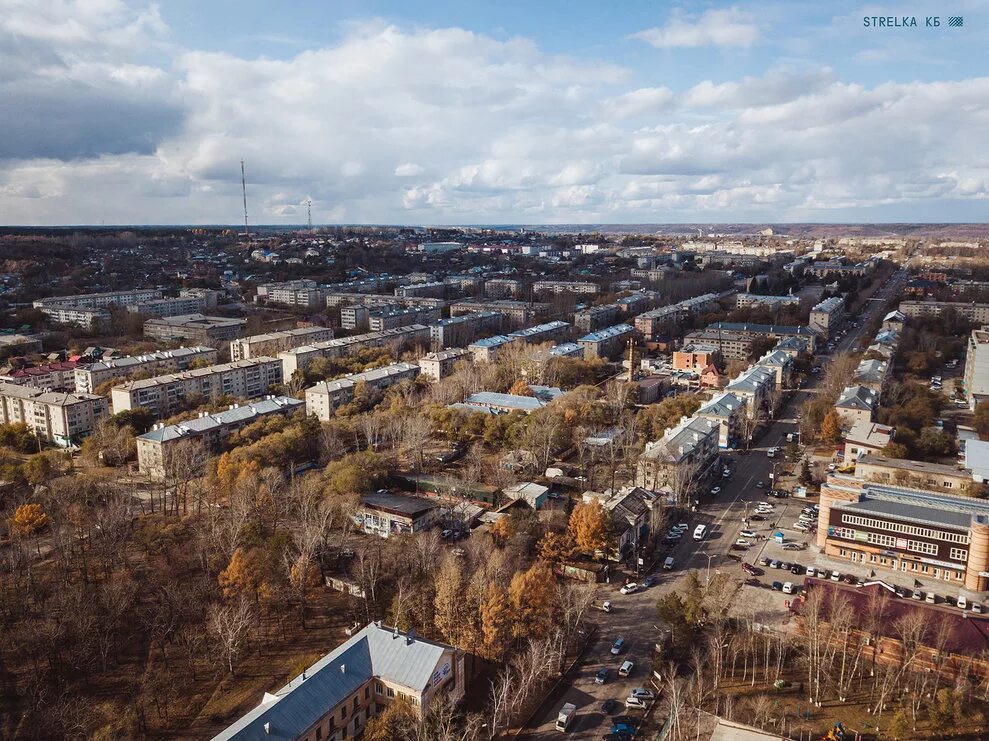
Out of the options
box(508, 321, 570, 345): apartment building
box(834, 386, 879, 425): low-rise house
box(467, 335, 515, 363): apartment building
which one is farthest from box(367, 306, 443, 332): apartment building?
box(834, 386, 879, 425): low-rise house

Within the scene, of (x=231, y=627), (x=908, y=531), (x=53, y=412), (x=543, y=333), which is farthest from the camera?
(x=543, y=333)

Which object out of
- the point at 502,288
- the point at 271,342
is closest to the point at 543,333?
the point at 271,342

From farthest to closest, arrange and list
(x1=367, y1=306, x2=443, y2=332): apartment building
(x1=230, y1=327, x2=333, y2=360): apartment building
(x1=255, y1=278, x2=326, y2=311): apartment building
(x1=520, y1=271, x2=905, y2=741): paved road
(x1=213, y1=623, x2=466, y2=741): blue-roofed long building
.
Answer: (x1=255, y1=278, x2=326, y2=311): apartment building → (x1=367, y1=306, x2=443, y2=332): apartment building → (x1=230, y1=327, x2=333, y2=360): apartment building → (x1=520, y1=271, x2=905, y2=741): paved road → (x1=213, y1=623, x2=466, y2=741): blue-roofed long building

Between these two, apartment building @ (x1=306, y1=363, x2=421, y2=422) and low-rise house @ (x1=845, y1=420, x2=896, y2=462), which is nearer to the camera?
low-rise house @ (x1=845, y1=420, x2=896, y2=462)

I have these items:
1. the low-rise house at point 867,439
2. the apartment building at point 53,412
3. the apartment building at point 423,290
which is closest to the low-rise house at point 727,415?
the low-rise house at point 867,439

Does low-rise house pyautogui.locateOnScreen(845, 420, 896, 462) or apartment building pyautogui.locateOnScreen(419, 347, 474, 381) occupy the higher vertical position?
apartment building pyautogui.locateOnScreen(419, 347, 474, 381)

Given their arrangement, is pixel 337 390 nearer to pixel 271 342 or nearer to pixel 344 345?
pixel 344 345

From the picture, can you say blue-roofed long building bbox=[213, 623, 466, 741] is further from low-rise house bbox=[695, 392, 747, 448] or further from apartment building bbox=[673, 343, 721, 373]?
apartment building bbox=[673, 343, 721, 373]
